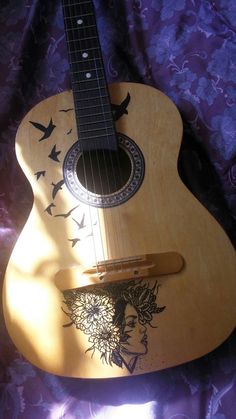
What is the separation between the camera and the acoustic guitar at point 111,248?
2.56 ft

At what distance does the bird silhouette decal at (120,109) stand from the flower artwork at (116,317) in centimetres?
37

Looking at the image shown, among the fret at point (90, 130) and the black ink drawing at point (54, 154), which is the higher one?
the fret at point (90, 130)

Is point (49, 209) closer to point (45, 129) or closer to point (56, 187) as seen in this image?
point (56, 187)

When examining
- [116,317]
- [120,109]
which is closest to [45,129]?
[120,109]

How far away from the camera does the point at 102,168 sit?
0.89 meters

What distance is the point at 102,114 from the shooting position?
0.90 metres

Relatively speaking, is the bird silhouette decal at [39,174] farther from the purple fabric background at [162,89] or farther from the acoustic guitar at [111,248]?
the purple fabric background at [162,89]

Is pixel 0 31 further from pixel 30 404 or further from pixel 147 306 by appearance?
pixel 30 404

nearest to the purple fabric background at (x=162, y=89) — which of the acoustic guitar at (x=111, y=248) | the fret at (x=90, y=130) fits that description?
the acoustic guitar at (x=111, y=248)

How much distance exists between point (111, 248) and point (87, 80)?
1.26 ft

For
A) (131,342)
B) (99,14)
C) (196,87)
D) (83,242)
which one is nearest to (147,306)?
(131,342)

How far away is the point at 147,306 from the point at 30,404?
35cm

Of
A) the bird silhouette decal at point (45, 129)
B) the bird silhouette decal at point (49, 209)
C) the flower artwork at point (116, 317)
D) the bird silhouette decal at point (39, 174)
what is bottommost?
the flower artwork at point (116, 317)

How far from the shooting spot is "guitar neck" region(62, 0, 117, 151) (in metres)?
0.89
